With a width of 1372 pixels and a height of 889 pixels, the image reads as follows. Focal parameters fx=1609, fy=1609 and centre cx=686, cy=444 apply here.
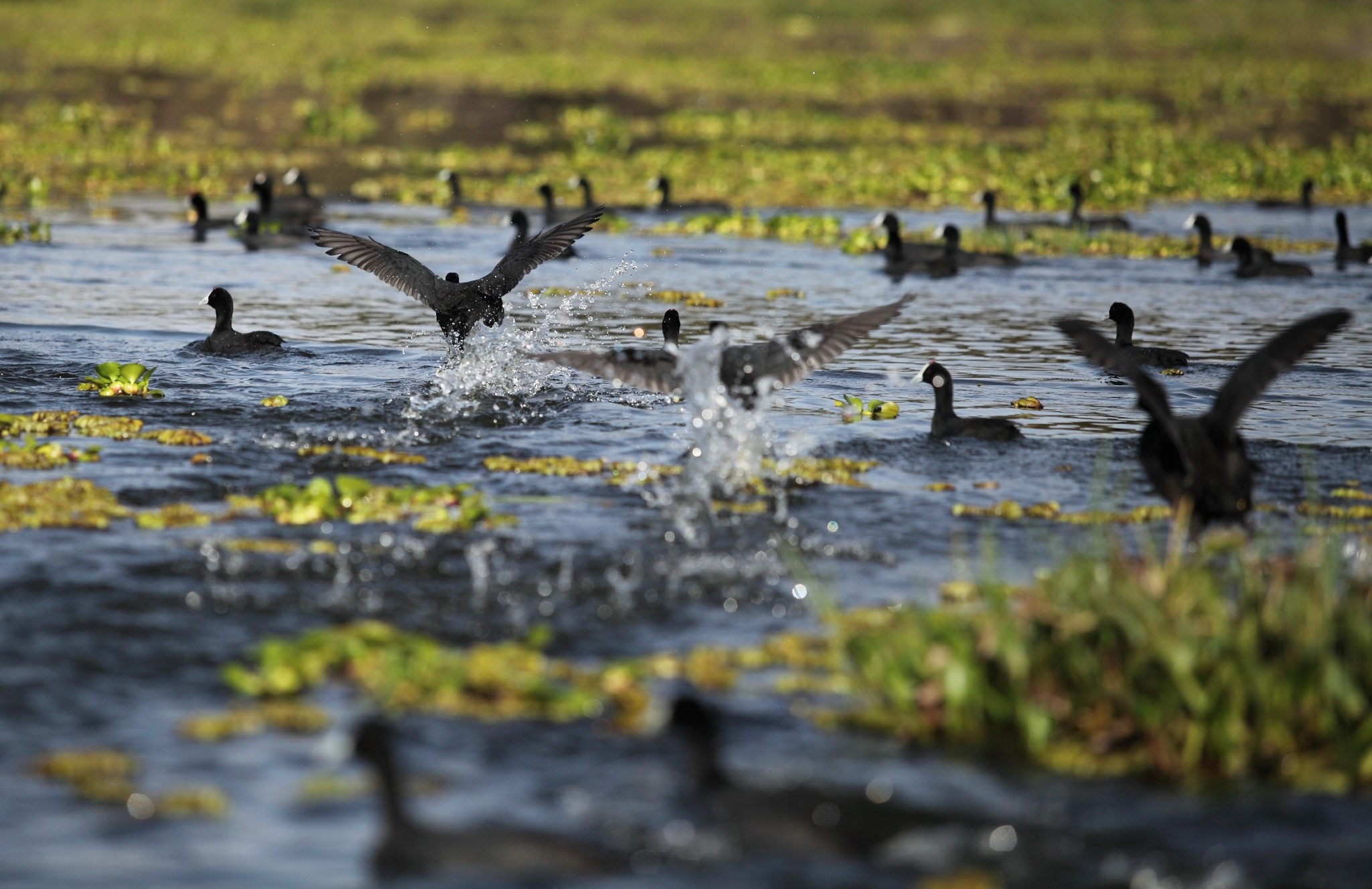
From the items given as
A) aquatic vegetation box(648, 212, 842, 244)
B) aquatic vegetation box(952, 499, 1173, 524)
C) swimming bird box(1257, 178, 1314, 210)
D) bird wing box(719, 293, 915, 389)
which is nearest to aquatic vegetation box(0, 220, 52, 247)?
aquatic vegetation box(648, 212, 842, 244)

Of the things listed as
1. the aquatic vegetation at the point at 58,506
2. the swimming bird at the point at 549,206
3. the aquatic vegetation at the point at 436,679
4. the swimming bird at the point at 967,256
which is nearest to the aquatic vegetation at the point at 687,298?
the swimming bird at the point at 967,256

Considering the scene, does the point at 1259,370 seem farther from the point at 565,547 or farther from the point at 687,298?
the point at 687,298

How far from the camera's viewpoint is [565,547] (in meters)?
10.6

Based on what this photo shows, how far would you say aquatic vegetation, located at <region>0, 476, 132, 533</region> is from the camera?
10.6 metres

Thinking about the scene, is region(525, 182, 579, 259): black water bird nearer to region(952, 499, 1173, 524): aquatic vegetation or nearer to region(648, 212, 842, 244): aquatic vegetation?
region(648, 212, 842, 244): aquatic vegetation

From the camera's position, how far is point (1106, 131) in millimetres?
39156

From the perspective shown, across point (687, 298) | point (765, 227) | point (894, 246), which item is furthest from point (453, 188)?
point (894, 246)

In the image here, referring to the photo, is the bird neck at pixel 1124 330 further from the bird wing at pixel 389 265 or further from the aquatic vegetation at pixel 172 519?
the aquatic vegetation at pixel 172 519

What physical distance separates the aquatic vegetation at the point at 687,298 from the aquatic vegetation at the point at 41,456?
9822 millimetres

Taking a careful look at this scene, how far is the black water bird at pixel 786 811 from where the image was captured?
6645 mm

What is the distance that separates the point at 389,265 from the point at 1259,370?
27.9 feet

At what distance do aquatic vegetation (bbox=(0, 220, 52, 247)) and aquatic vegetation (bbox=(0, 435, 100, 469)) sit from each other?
1276 centimetres

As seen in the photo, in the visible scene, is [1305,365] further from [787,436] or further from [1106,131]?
[1106,131]

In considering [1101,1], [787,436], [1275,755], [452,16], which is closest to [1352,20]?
[1101,1]
